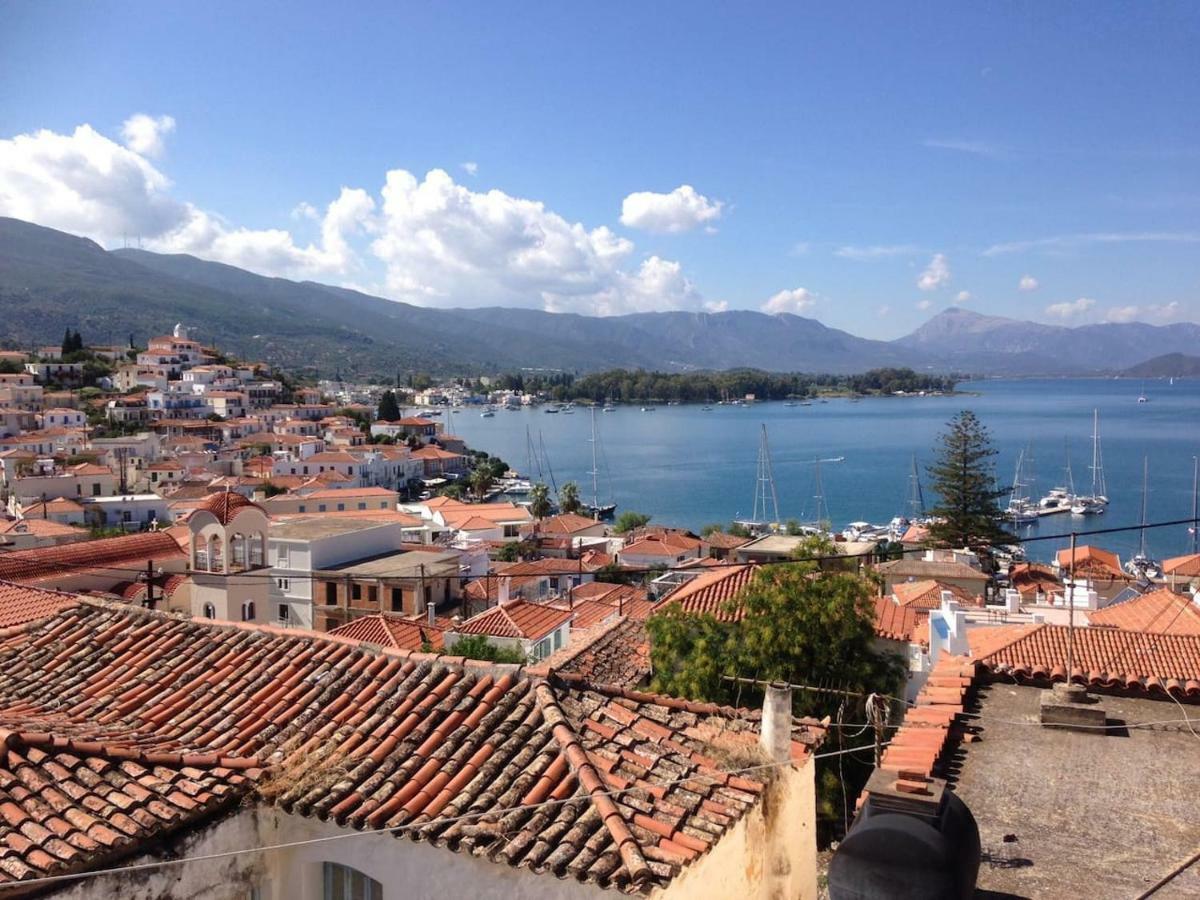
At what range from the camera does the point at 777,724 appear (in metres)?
4.53

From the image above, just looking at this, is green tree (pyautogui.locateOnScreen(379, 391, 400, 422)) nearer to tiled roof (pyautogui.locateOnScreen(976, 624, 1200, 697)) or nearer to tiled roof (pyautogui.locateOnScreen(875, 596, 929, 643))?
tiled roof (pyautogui.locateOnScreen(875, 596, 929, 643))

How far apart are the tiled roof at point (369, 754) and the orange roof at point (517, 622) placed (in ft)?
44.0

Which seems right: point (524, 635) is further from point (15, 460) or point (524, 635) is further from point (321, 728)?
point (15, 460)

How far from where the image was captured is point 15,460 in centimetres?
5694

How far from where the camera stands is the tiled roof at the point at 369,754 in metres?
3.77

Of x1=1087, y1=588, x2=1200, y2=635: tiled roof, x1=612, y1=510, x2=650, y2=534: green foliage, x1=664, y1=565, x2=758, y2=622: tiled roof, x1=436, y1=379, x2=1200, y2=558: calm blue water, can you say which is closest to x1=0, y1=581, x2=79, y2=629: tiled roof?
x1=664, y1=565, x2=758, y2=622: tiled roof

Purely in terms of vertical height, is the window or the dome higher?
the dome

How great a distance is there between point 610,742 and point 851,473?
8863 cm

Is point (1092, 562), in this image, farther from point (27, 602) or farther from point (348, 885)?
point (348, 885)

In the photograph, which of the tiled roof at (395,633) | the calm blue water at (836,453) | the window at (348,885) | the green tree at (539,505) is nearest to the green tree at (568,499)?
the green tree at (539,505)

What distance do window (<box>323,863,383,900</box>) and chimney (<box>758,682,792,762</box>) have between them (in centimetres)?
199

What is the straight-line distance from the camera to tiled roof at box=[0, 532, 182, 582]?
22.8 metres

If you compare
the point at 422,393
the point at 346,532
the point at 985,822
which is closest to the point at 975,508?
the point at 346,532

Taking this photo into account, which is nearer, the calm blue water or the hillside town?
the hillside town
